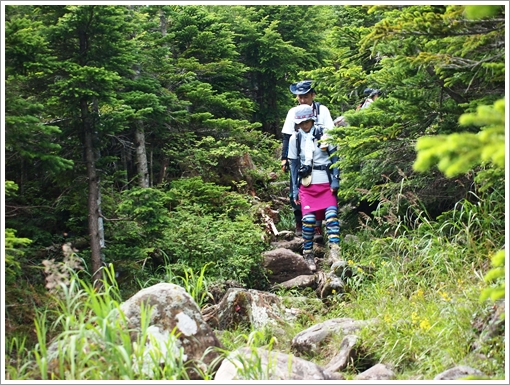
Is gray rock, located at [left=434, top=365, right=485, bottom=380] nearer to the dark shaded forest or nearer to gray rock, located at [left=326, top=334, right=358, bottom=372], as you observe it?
gray rock, located at [left=326, top=334, right=358, bottom=372]

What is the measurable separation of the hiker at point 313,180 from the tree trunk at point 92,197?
3309 mm

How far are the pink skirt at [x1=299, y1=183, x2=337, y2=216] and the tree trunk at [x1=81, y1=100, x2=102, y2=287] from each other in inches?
133

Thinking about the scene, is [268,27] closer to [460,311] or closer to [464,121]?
[460,311]

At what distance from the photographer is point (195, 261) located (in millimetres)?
7797

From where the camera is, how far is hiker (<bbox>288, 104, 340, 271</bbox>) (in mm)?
8648

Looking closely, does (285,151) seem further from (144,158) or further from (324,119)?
(144,158)

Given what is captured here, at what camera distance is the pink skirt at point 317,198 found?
28.7 ft

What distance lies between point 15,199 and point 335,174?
4.49 m

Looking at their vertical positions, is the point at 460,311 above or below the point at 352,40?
below

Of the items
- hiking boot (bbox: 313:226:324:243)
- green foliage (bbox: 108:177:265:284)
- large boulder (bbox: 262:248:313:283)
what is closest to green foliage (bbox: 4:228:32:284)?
green foliage (bbox: 108:177:265:284)

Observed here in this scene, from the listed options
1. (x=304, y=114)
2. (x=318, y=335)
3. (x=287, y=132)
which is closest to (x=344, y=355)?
(x=318, y=335)

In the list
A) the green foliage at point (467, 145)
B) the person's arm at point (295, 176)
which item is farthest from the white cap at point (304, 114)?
the green foliage at point (467, 145)

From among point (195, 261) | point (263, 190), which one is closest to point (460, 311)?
point (195, 261)

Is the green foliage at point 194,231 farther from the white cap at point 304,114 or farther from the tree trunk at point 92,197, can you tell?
the white cap at point 304,114
